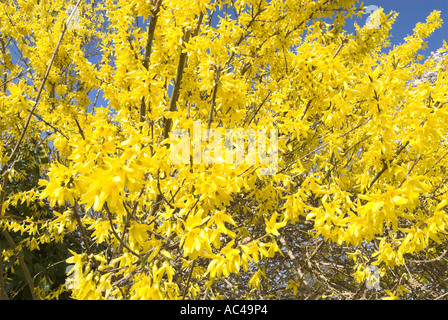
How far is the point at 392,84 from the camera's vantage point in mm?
2000

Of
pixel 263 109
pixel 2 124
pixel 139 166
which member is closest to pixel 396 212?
pixel 139 166

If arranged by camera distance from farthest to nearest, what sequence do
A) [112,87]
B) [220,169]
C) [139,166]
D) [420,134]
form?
[112,87] < [420,134] < [220,169] < [139,166]

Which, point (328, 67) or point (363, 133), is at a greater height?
point (328, 67)

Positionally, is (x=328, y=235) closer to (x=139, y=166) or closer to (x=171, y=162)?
(x=171, y=162)

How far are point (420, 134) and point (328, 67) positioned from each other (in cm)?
82

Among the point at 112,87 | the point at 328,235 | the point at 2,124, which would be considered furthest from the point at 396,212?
the point at 2,124

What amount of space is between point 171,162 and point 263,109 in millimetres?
1446

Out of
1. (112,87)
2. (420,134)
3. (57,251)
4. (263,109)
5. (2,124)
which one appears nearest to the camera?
(420,134)

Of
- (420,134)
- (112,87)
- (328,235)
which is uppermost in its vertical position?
(112,87)

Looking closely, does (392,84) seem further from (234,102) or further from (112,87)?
(112,87)

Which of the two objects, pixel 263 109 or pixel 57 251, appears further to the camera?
pixel 57 251

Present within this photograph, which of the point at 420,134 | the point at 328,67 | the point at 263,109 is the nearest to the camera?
the point at 420,134

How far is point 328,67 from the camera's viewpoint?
235 centimetres
